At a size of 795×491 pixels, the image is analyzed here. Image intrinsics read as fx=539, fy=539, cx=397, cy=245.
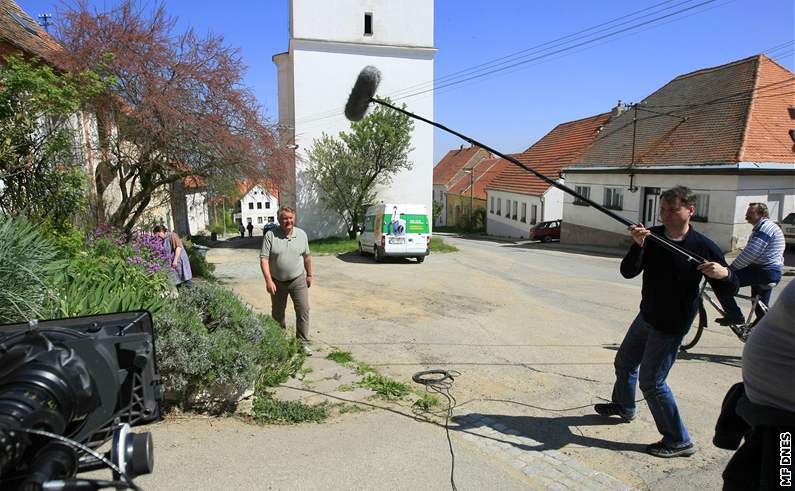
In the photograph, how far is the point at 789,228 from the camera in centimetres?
1864

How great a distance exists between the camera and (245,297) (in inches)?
463

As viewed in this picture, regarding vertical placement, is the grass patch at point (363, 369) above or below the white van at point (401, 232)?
below

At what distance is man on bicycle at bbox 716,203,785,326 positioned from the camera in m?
6.05

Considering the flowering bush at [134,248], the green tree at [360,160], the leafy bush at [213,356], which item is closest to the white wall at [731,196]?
the green tree at [360,160]

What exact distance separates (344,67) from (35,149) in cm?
2403

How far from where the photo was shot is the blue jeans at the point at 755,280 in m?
6.14

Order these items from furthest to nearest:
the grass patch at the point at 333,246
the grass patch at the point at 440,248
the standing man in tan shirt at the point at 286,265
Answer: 1. the grass patch at the point at 333,246
2. the grass patch at the point at 440,248
3. the standing man in tan shirt at the point at 286,265

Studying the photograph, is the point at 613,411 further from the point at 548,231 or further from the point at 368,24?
the point at 548,231

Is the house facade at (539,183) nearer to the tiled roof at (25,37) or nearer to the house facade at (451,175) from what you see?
the house facade at (451,175)

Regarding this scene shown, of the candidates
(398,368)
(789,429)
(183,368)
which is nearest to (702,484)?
(789,429)

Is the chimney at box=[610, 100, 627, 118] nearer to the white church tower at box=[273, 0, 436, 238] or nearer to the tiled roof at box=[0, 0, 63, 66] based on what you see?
the white church tower at box=[273, 0, 436, 238]

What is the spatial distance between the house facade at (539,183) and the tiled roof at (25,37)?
26.0 m

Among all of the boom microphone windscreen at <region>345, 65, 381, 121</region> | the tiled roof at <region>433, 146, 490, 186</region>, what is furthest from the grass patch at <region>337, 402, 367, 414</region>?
the tiled roof at <region>433, 146, 490, 186</region>

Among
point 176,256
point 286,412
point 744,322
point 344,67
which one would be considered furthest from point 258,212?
point 286,412
